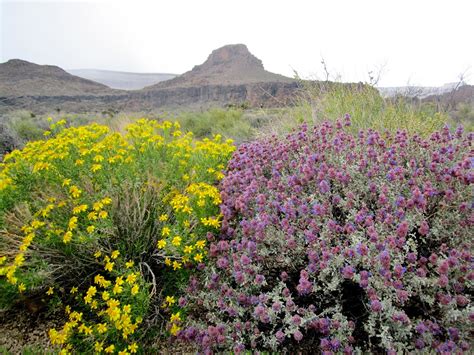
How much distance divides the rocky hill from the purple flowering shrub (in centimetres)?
4202

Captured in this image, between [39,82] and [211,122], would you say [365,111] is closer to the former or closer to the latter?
[211,122]

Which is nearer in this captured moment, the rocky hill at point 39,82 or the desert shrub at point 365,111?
the desert shrub at point 365,111

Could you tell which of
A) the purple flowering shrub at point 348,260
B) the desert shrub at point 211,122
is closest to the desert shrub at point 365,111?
the purple flowering shrub at point 348,260

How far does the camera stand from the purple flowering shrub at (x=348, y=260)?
1.82 m

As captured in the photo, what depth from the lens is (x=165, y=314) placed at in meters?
2.62

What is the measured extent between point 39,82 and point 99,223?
163ft

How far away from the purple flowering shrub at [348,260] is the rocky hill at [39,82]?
42018 mm

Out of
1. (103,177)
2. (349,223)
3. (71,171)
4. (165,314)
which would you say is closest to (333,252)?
(349,223)

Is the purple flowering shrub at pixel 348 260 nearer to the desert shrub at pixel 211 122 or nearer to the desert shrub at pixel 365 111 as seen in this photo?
the desert shrub at pixel 365 111

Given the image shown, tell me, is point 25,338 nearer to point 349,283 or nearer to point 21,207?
point 21,207

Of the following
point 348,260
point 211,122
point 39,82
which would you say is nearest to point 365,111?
point 348,260

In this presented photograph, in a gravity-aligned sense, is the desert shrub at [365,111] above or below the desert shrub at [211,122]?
above

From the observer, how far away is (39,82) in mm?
42594

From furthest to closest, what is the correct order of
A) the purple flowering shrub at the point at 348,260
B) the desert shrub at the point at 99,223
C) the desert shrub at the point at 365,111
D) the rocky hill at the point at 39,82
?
1. the rocky hill at the point at 39,82
2. the desert shrub at the point at 365,111
3. the desert shrub at the point at 99,223
4. the purple flowering shrub at the point at 348,260
